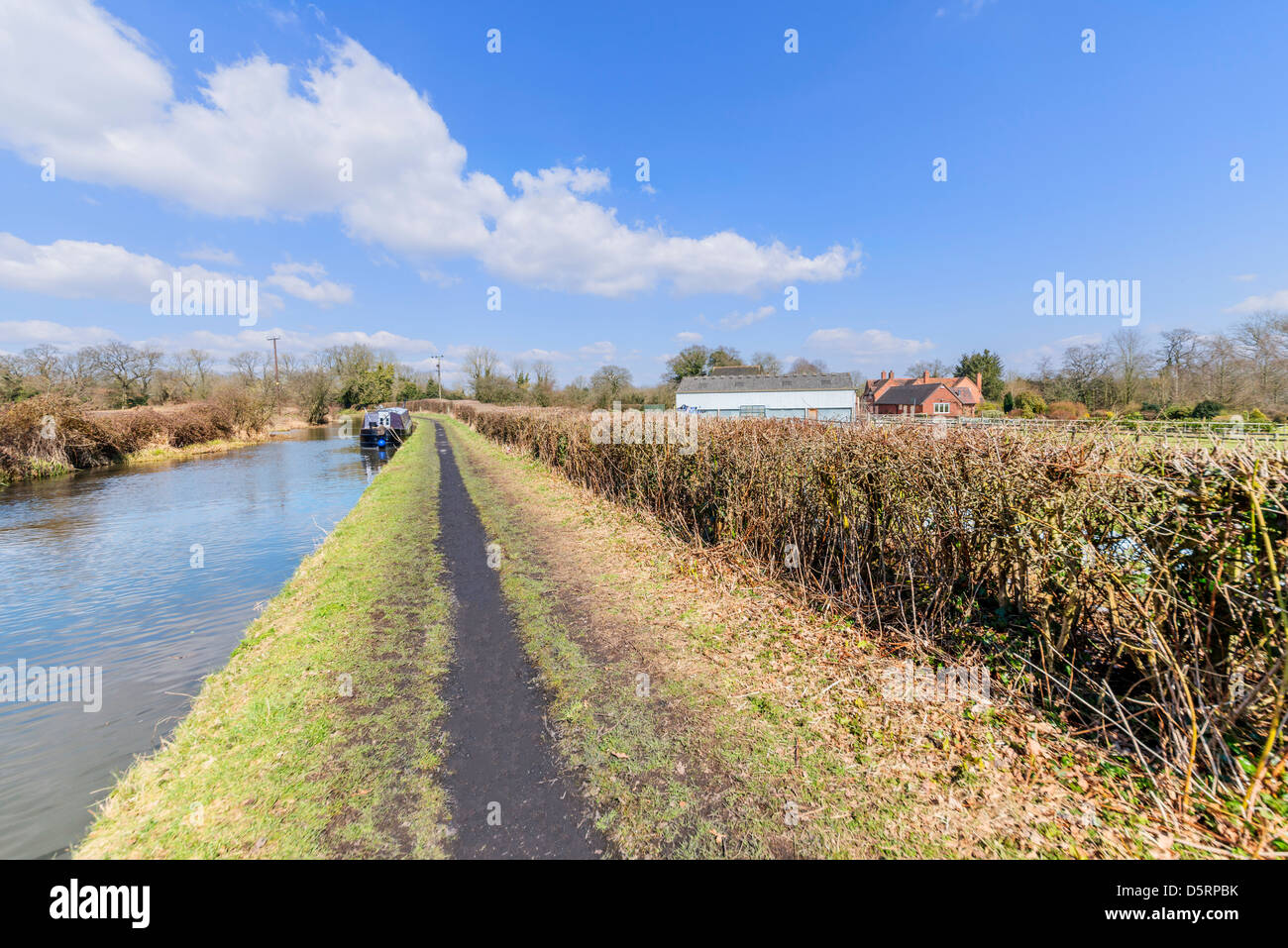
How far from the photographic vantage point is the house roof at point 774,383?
43175 millimetres

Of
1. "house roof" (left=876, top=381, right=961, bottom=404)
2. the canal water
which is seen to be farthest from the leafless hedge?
"house roof" (left=876, top=381, right=961, bottom=404)

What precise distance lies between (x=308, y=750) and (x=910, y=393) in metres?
73.2

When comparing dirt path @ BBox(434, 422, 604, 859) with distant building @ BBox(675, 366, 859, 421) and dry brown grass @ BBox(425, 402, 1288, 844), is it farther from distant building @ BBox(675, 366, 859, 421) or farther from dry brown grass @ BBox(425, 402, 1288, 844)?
distant building @ BBox(675, 366, 859, 421)

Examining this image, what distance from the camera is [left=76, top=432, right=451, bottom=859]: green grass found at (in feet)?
8.30

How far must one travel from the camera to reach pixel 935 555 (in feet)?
13.4

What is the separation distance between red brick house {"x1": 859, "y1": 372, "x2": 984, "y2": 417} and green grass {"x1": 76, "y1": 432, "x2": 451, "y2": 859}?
6113 cm

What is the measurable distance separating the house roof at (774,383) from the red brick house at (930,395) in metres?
16.4

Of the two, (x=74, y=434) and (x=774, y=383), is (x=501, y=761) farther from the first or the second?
(x=774, y=383)

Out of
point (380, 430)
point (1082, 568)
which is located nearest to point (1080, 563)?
point (1082, 568)

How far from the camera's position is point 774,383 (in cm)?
4547

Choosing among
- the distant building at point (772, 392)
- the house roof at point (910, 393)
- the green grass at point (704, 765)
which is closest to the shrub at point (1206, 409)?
the distant building at point (772, 392)

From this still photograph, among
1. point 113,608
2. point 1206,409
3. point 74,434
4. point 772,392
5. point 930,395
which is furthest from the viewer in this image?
point 930,395
